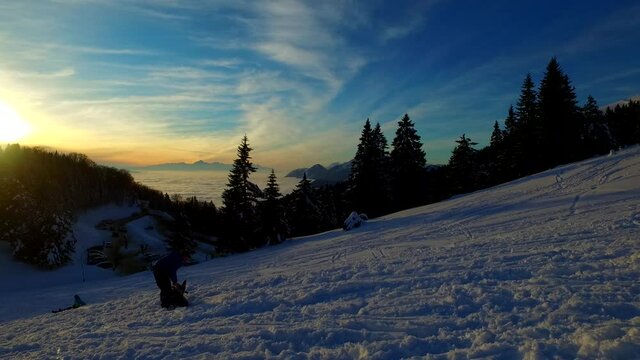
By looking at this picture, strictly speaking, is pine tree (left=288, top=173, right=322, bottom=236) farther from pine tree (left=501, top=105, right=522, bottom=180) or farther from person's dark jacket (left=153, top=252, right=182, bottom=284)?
person's dark jacket (left=153, top=252, right=182, bottom=284)

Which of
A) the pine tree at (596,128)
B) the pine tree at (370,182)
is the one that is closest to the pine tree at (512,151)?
the pine tree at (596,128)

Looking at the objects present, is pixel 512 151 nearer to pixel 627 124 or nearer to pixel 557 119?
pixel 557 119

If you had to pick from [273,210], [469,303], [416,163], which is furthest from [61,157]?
[469,303]

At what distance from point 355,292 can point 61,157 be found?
203 ft

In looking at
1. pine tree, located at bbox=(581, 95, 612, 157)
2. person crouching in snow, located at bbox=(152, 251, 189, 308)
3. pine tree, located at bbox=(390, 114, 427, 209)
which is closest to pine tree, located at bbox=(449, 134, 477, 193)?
pine tree, located at bbox=(390, 114, 427, 209)

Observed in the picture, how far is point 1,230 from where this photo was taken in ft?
111

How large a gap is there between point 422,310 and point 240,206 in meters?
33.2

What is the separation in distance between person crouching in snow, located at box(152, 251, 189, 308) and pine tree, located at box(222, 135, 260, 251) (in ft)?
88.7

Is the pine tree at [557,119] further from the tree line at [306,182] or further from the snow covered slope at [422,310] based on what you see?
the snow covered slope at [422,310]

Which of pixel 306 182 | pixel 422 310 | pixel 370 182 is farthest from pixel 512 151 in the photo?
pixel 422 310

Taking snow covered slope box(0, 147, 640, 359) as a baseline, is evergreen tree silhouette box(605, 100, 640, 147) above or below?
above

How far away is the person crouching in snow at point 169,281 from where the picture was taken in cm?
1104

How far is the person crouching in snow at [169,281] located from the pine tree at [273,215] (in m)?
24.8

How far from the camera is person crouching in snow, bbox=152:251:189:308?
1104 cm
